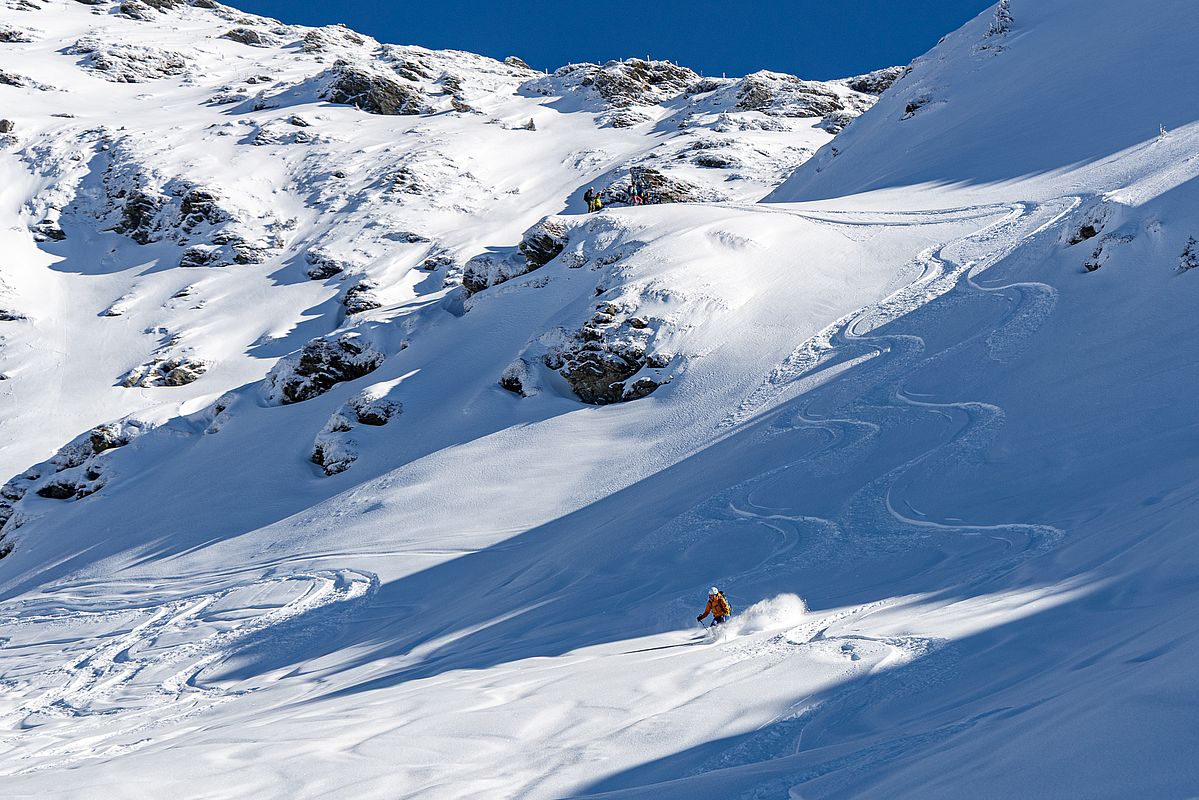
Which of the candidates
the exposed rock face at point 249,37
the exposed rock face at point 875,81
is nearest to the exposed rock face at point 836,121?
the exposed rock face at point 875,81

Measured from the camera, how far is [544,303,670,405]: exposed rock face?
18109 mm

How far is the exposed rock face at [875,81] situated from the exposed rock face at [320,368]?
169 feet

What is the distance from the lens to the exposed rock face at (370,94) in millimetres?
61562

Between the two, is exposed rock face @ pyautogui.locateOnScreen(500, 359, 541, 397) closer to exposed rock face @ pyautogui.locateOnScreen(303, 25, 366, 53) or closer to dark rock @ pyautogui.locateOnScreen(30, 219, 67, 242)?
dark rock @ pyautogui.locateOnScreen(30, 219, 67, 242)

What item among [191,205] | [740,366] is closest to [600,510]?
[740,366]

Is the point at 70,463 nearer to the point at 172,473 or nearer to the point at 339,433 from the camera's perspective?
the point at 172,473

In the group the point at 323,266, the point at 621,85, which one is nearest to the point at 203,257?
the point at 323,266

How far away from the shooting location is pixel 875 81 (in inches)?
2611

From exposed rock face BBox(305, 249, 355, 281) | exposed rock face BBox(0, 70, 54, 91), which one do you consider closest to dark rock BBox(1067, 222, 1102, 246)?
exposed rock face BBox(305, 249, 355, 281)

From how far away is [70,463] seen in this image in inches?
974

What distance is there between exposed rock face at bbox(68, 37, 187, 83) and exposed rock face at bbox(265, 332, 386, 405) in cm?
5353

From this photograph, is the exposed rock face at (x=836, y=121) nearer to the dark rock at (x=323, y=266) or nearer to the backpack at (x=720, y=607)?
the dark rock at (x=323, y=266)

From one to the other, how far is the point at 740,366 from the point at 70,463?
738 inches

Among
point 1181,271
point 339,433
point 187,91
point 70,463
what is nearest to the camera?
point 1181,271
